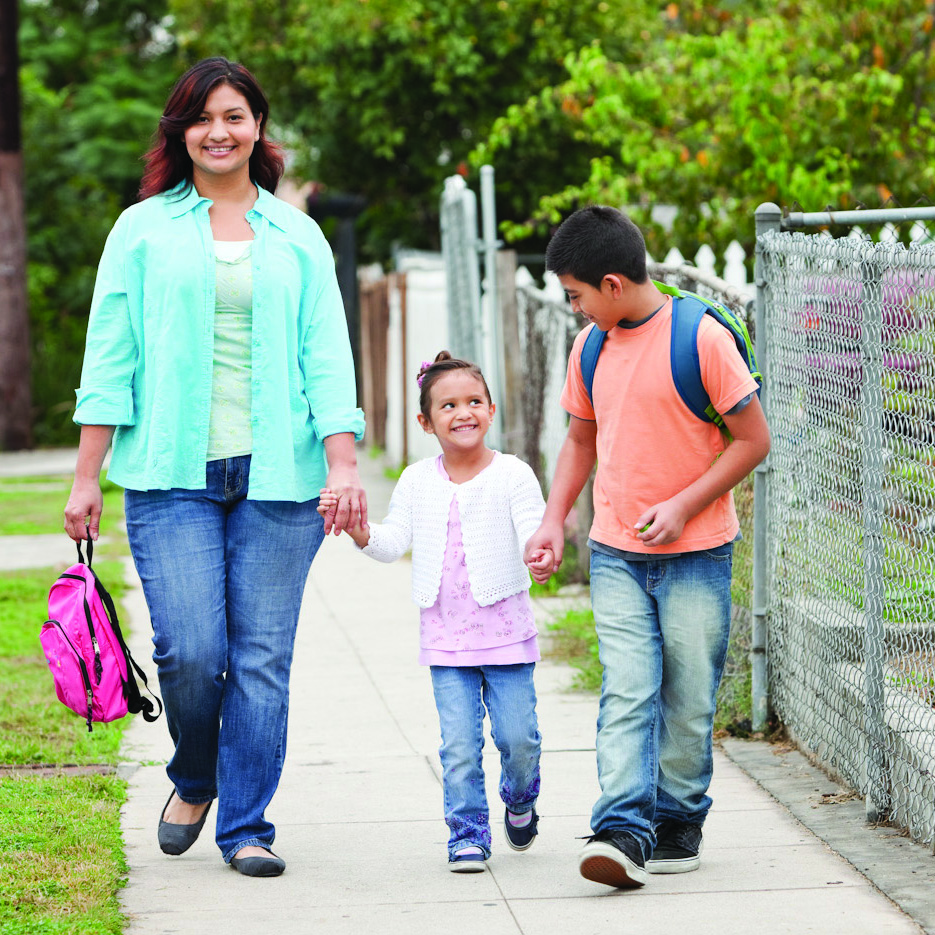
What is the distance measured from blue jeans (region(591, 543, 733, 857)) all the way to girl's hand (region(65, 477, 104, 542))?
126 cm

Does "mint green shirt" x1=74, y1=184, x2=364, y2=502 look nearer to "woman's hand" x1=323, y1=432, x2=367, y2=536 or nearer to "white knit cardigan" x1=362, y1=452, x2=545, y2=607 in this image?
"woman's hand" x1=323, y1=432, x2=367, y2=536

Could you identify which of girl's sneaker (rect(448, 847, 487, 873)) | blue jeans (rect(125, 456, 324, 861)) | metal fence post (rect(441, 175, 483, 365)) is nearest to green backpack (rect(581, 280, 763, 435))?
blue jeans (rect(125, 456, 324, 861))

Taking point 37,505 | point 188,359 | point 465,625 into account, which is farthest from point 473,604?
point 37,505

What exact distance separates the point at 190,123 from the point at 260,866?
73.3 inches

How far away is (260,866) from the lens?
397cm

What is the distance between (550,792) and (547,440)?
4.34m

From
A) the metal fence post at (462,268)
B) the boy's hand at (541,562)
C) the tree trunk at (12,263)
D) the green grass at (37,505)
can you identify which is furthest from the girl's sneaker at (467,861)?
the tree trunk at (12,263)

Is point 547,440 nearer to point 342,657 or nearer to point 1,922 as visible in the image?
point 342,657

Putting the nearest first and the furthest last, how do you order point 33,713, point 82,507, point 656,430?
1. point 656,430
2. point 82,507
3. point 33,713

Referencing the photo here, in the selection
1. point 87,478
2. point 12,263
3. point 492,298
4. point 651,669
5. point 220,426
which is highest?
point 12,263

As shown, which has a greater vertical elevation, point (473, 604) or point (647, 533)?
point (647, 533)

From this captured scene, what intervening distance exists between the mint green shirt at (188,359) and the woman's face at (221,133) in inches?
4.4

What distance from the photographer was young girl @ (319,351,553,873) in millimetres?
4016

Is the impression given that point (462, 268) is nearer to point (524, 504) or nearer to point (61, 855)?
point (524, 504)
